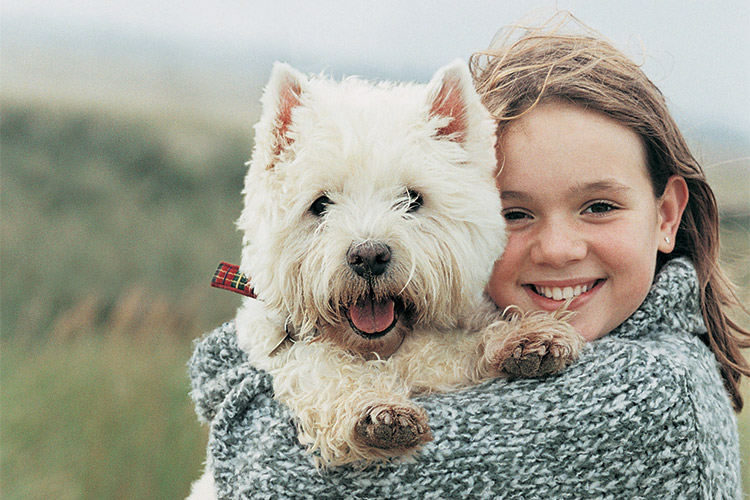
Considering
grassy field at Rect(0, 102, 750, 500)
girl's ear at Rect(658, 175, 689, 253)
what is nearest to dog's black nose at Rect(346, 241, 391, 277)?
girl's ear at Rect(658, 175, 689, 253)

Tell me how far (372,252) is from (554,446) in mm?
768

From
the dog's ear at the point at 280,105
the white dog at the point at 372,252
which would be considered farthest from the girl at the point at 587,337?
the dog's ear at the point at 280,105

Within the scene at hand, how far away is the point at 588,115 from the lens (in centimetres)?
254

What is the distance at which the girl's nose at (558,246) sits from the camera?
95.1 inches

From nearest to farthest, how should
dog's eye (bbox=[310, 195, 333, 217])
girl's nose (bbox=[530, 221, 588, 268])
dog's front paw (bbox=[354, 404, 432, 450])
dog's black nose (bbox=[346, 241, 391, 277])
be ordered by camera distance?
1. dog's front paw (bbox=[354, 404, 432, 450])
2. dog's black nose (bbox=[346, 241, 391, 277])
3. dog's eye (bbox=[310, 195, 333, 217])
4. girl's nose (bbox=[530, 221, 588, 268])

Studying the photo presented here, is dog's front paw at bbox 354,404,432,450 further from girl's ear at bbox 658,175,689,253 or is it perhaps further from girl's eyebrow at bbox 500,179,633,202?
girl's ear at bbox 658,175,689,253

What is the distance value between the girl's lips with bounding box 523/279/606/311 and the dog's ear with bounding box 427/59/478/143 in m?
0.63

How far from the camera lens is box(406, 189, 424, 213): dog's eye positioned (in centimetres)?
221

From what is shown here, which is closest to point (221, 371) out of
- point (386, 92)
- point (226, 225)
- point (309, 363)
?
point (309, 363)

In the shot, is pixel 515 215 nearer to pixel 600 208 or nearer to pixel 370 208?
pixel 600 208

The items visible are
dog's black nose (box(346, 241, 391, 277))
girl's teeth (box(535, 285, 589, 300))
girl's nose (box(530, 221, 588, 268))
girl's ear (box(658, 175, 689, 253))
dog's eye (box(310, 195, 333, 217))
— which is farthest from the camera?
girl's ear (box(658, 175, 689, 253))

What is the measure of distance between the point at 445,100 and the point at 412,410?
39.1 inches

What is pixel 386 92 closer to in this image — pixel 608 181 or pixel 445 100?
pixel 445 100

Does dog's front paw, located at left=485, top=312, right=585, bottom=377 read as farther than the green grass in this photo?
No
